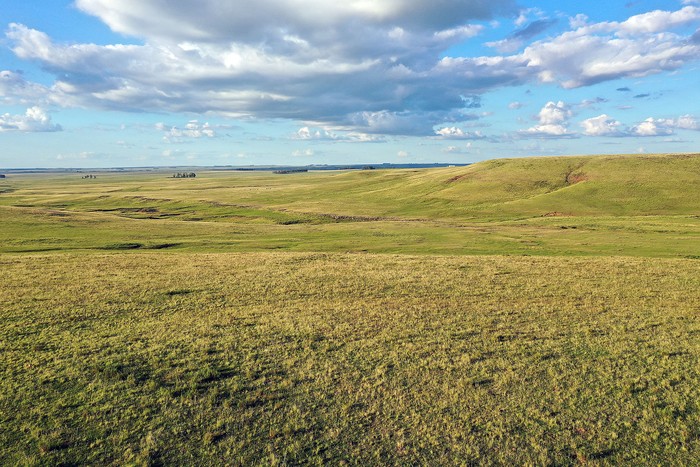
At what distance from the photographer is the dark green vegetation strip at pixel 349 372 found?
1456 cm

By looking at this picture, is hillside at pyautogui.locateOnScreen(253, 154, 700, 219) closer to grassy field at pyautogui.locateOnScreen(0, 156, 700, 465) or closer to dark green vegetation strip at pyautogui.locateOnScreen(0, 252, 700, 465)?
grassy field at pyautogui.locateOnScreen(0, 156, 700, 465)

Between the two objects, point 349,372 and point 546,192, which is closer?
point 349,372

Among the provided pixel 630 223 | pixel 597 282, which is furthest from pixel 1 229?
pixel 630 223

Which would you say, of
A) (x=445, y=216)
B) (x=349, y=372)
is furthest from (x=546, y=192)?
(x=349, y=372)

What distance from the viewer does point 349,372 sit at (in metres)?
19.7

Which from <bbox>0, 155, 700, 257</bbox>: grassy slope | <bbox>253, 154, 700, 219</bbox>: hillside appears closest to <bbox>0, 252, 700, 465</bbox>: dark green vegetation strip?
<bbox>0, 155, 700, 257</bbox>: grassy slope

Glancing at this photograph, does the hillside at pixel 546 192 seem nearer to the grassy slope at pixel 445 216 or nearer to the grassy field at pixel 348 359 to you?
the grassy slope at pixel 445 216

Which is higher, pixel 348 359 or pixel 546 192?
pixel 546 192

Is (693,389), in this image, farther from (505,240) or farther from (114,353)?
(505,240)

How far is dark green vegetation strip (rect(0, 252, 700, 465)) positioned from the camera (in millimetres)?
14562

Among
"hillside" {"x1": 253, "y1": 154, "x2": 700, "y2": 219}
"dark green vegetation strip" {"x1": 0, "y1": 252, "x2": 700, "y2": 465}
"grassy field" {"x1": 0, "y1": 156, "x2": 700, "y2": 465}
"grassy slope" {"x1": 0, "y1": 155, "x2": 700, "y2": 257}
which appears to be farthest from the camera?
"hillside" {"x1": 253, "y1": 154, "x2": 700, "y2": 219}

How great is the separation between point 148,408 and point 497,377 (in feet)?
46.0

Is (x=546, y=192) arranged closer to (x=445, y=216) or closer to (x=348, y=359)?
(x=445, y=216)

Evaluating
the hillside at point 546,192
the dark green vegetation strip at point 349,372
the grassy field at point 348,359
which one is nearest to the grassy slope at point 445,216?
the hillside at point 546,192
